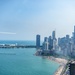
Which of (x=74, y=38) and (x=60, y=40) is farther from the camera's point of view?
(x=60, y=40)

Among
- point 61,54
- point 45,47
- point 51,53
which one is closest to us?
point 61,54

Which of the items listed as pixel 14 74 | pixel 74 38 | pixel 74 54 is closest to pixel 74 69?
pixel 14 74

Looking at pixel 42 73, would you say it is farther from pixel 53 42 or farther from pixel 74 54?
pixel 53 42

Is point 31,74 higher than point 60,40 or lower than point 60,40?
lower

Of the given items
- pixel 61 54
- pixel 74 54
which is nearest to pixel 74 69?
pixel 74 54

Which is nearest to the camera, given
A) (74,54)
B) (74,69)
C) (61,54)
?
(74,69)

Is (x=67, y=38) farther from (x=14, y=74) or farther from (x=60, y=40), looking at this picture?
(x=14, y=74)

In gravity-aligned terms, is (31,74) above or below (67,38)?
below

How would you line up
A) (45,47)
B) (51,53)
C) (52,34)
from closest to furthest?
(51,53) → (45,47) → (52,34)

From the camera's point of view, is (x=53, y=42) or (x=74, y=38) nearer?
(x=74, y=38)
